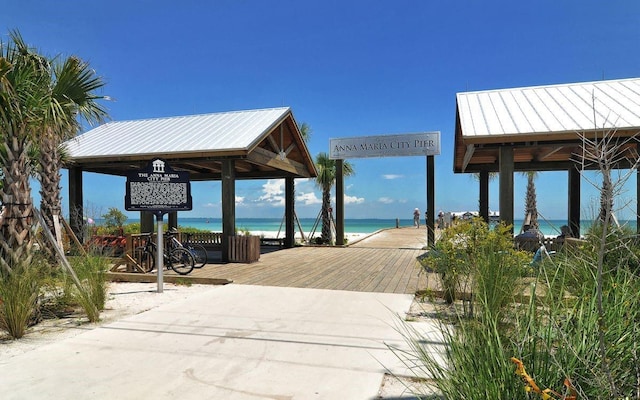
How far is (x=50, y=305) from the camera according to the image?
528 centimetres

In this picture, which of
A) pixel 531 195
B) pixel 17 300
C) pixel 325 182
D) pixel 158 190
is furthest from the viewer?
pixel 531 195

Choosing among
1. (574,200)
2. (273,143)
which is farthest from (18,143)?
(574,200)

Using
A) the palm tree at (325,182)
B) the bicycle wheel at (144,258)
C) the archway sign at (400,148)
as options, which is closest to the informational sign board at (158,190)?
the bicycle wheel at (144,258)

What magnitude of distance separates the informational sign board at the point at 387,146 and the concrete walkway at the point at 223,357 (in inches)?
368

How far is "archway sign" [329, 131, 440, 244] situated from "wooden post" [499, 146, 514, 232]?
4.54 metres

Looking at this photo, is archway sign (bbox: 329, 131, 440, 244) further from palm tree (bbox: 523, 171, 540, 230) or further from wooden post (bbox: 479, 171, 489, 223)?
palm tree (bbox: 523, 171, 540, 230)

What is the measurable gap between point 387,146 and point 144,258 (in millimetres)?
9463

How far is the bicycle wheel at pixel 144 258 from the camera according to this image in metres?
8.43

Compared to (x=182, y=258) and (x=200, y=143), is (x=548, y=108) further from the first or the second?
(x=182, y=258)

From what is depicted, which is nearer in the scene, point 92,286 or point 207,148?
point 92,286

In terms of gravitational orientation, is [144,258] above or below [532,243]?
below

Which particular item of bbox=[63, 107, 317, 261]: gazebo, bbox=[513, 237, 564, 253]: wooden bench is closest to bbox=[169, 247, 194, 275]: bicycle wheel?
bbox=[63, 107, 317, 261]: gazebo

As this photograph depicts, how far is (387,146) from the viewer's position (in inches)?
550

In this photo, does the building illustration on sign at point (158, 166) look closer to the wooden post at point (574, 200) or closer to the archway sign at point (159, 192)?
the archway sign at point (159, 192)
